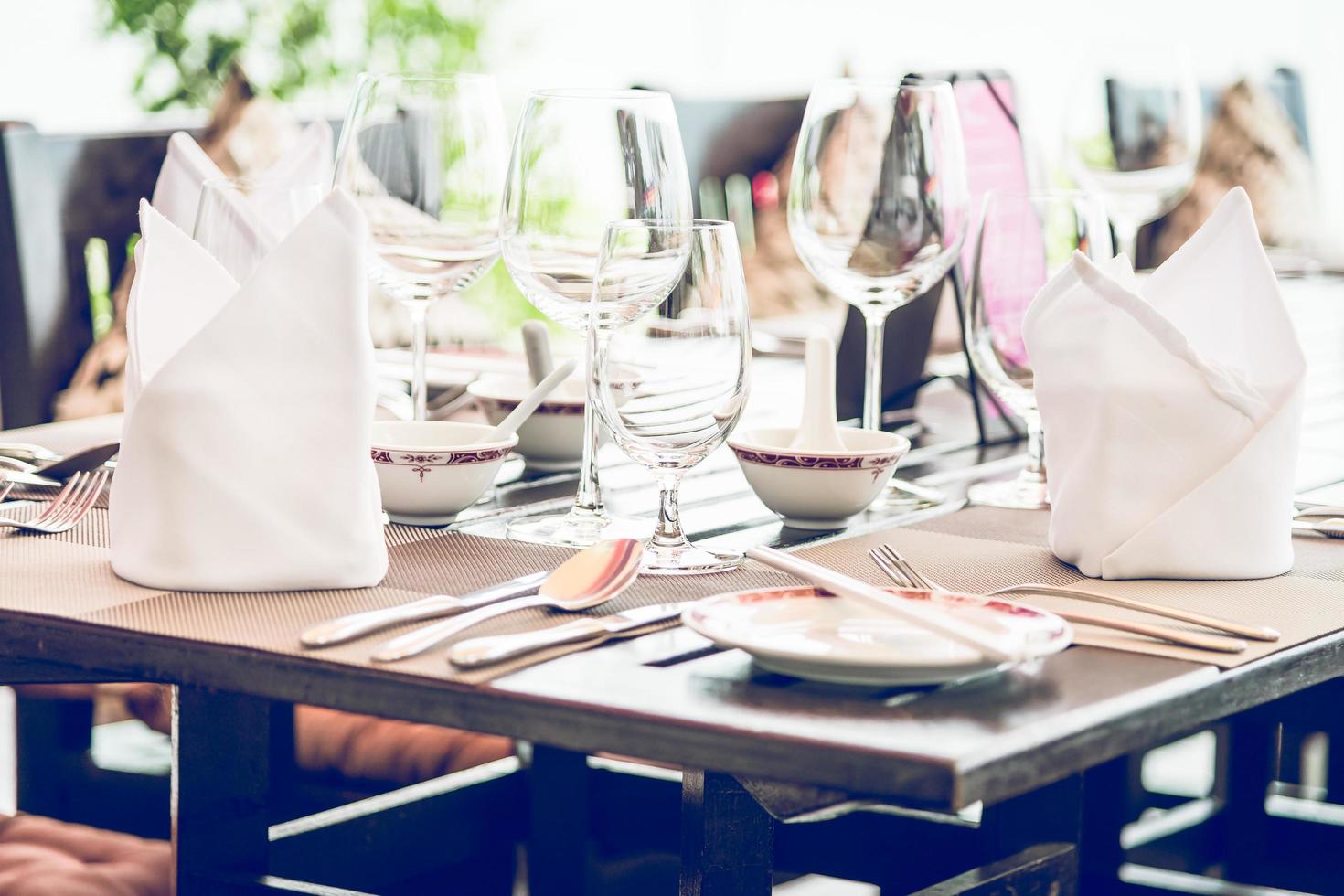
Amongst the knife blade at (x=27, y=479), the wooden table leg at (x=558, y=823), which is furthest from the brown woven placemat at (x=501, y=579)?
the wooden table leg at (x=558, y=823)

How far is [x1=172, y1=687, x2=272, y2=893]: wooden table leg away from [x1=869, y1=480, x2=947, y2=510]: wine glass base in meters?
0.42

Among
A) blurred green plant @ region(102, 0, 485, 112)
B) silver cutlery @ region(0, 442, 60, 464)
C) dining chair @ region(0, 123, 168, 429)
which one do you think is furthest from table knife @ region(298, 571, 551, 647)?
blurred green plant @ region(102, 0, 485, 112)

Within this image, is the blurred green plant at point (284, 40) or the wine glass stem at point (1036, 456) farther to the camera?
the blurred green plant at point (284, 40)

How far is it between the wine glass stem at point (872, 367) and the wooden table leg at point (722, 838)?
402 mm

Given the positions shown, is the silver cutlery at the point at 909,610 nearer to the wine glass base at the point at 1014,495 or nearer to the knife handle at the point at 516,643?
the knife handle at the point at 516,643

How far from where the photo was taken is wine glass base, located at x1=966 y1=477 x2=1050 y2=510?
1.16 m

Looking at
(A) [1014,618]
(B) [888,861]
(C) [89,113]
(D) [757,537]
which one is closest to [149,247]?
(D) [757,537]

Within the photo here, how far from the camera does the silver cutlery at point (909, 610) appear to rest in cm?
69

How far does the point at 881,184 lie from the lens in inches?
44.9

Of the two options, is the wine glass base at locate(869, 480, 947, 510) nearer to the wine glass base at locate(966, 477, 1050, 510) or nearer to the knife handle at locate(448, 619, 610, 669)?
the wine glass base at locate(966, 477, 1050, 510)

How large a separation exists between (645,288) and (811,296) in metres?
2.14

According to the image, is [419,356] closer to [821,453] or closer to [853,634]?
[821,453]

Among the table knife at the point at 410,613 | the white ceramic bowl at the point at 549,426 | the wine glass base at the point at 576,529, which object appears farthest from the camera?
the white ceramic bowl at the point at 549,426

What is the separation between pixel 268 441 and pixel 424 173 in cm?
31
